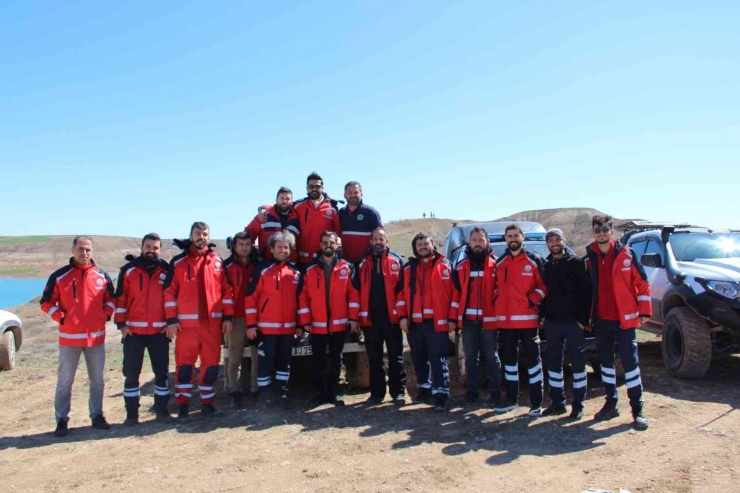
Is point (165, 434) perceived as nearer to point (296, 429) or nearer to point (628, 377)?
point (296, 429)

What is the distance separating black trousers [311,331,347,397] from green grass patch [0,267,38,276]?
1408 inches

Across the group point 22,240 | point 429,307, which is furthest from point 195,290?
point 22,240

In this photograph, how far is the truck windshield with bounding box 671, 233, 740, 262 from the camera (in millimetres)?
8062

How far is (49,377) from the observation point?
8789mm

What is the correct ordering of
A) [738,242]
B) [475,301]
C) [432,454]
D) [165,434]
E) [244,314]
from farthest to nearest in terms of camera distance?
1. [738,242]
2. [244,314]
3. [475,301]
4. [165,434]
5. [432,454]

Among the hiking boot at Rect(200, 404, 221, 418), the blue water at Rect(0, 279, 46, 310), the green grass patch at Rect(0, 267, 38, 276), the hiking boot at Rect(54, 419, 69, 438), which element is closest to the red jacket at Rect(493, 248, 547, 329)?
the hiking boot at Rect(200, 404, 221, 418)

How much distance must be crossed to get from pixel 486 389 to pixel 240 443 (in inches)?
133

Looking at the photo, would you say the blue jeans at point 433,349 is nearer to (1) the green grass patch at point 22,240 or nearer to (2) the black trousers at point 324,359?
(2) the black trousers at point 324,359

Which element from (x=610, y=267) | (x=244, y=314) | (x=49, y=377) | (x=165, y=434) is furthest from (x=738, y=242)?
(x=49, y=377)

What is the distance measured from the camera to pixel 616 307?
18.0ft

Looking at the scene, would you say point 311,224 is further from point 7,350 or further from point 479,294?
point 7,350

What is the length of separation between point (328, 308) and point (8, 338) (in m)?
6.51

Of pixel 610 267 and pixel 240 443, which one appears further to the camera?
pixel 610 267

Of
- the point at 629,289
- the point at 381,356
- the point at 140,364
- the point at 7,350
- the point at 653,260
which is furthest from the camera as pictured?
the point at 7,350
